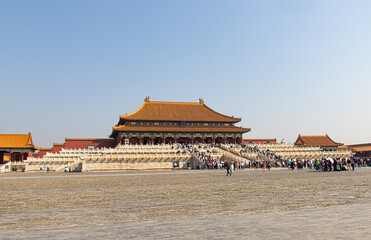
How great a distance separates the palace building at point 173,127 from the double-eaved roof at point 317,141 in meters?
12.5

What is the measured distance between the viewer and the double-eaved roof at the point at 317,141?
63.2m

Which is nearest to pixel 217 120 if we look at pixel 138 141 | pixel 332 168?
pixel 138 141

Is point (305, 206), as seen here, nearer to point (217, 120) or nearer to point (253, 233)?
point (253, 233)

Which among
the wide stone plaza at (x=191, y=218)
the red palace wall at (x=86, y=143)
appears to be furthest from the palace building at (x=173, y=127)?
the wide stone plaza at (x=191, y=218)

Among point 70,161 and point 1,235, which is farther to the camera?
point 70,161

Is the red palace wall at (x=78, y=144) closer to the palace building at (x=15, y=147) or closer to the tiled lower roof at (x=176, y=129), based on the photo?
the palace building at (x=15, y=147)

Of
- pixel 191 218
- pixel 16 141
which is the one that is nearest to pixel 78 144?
pixel 16 141

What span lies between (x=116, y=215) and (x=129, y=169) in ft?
101

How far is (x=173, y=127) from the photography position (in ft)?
201

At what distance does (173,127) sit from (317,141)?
31.9 metres

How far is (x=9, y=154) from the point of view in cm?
5069

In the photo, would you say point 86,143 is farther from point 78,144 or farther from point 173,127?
point 173,127

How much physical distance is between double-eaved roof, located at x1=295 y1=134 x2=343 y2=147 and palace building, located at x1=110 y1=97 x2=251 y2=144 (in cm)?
1252

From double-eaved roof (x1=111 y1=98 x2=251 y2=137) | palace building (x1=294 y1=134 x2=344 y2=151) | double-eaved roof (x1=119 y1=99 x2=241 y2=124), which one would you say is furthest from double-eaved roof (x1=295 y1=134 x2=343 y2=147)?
double-eaved roof (x1=119 y1=99 x2=241 y2=124)
